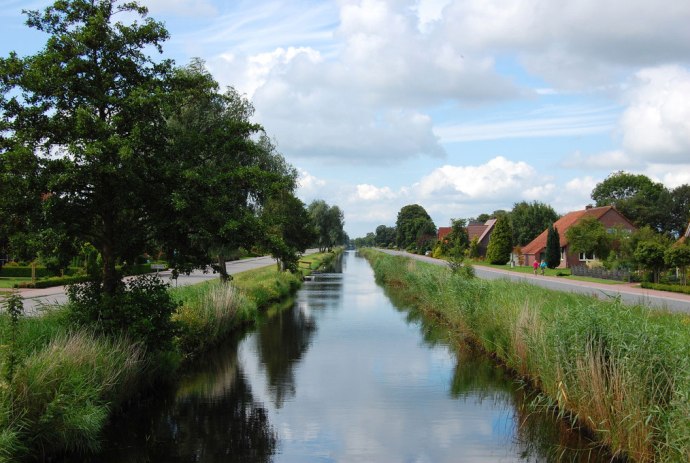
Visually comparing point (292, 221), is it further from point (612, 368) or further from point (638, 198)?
point (638, 198)

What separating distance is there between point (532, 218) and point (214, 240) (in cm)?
8496

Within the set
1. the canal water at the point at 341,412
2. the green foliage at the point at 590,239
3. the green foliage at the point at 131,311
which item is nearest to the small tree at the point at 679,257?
the green foliage at the point at 590,239

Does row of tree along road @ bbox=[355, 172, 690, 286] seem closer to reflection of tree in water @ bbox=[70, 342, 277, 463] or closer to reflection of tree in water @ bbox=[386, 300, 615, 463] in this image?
reflection of tree in water @ bbox=[386, 300, 615, 463]

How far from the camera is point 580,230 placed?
169ft

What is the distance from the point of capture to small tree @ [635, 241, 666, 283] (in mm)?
34812

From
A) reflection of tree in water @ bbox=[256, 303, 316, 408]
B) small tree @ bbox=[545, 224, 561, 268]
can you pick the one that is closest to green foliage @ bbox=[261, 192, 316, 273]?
reflection of tree in water @ bbox=[256, 303, 316, 408]

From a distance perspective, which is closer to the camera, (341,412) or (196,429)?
(196,429)

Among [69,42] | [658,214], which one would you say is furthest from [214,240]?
[658,214]

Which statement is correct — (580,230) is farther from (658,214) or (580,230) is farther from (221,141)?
(221,141)

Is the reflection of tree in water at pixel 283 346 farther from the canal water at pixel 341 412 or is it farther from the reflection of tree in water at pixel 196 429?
the reflection of tree in water at pixel 196 429

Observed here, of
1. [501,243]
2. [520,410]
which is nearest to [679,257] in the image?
[520,410]

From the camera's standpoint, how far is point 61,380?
8.55m

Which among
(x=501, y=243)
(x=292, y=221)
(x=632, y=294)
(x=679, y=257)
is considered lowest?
(x=632, y=294)

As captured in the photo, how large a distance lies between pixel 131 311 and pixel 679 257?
1215 inches
